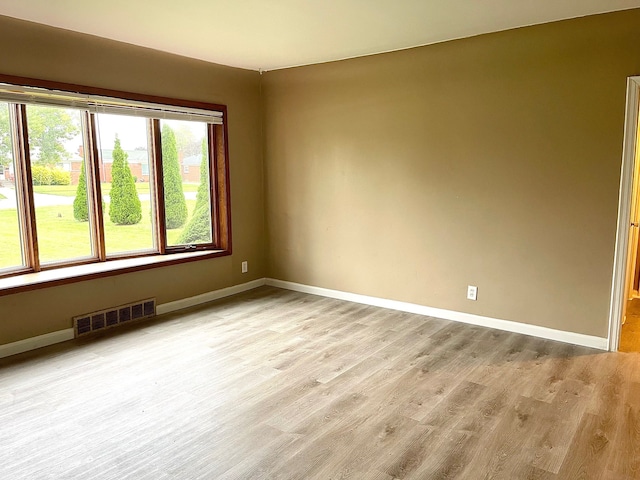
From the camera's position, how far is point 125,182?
420 cm

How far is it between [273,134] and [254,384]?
10.0ft

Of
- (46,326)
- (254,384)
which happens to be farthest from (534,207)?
(46,326)

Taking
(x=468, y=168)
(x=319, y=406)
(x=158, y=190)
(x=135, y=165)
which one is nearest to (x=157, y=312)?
(x=158, y=190)

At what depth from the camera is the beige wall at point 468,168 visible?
11.1 feet

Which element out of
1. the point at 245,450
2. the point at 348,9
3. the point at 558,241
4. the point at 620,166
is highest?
the point at 348,9

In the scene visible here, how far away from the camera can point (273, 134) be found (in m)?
5.18

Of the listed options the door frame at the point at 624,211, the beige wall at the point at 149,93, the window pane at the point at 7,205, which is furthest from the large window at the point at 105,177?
the door frame at the point at 624,211

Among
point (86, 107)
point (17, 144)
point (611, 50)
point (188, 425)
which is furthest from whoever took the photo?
point (86, 107)

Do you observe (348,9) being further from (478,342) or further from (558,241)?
(478,342)

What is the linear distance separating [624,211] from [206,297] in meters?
3.77

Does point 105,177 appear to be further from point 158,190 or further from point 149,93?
point 149,93

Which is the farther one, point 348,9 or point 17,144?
point 17,144

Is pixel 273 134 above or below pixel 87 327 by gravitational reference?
above

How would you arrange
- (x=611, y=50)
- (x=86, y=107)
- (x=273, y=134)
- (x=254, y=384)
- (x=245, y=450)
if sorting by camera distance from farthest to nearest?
(x=273, y=134) < (x=86, y=107) < (x=611, y=50) < (x=254, y=384) < (x=245, y=450)
